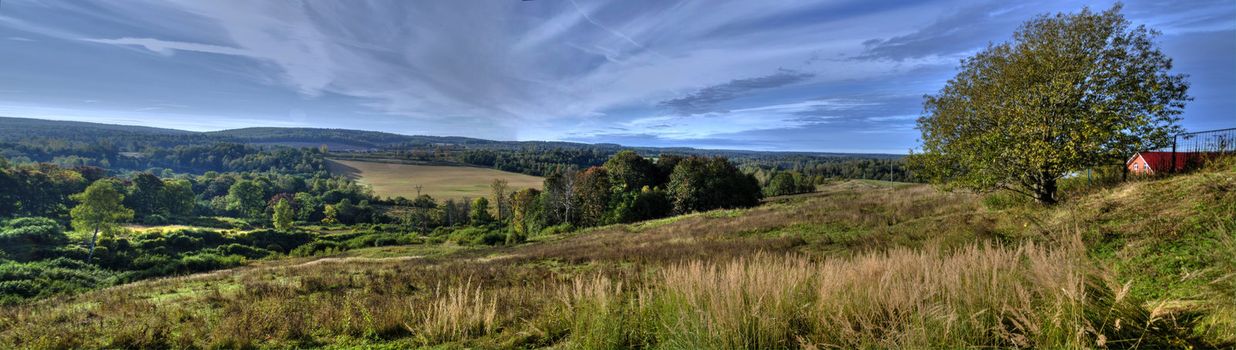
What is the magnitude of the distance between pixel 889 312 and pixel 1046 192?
47.1 ft

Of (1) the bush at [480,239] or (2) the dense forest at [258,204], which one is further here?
(1) the bush at [480,239]

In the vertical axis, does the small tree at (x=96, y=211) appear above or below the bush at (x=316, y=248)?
above

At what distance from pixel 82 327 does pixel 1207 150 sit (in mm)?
27236

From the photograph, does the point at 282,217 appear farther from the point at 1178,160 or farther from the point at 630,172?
the point at 1178,160

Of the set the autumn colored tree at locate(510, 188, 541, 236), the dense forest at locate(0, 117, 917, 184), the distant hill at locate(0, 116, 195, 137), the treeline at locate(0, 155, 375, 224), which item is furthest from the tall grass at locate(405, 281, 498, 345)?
the distant hill at locate(0, 116, 195, 137)

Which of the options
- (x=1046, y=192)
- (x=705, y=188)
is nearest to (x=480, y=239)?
(x=705, y=188)

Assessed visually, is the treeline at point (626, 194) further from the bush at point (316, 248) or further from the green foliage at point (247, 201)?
the green foliage at point (247, 201)

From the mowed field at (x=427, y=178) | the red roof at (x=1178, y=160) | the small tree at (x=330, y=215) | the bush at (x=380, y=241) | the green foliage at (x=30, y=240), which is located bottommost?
Answer: the small tree at (x=330, y=215)

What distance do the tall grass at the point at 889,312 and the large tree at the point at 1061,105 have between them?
10708mm

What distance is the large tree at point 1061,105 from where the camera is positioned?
1154 centimetres

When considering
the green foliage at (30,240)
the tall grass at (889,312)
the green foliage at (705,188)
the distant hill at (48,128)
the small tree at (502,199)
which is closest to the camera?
the tall grass at (889,312)

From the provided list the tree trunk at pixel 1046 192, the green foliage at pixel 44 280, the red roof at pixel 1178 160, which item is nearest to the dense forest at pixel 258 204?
the green foliage at pixel 44 280


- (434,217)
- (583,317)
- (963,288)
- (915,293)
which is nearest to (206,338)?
(583,317)

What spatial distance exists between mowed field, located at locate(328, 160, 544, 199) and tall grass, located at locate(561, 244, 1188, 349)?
8807cm
